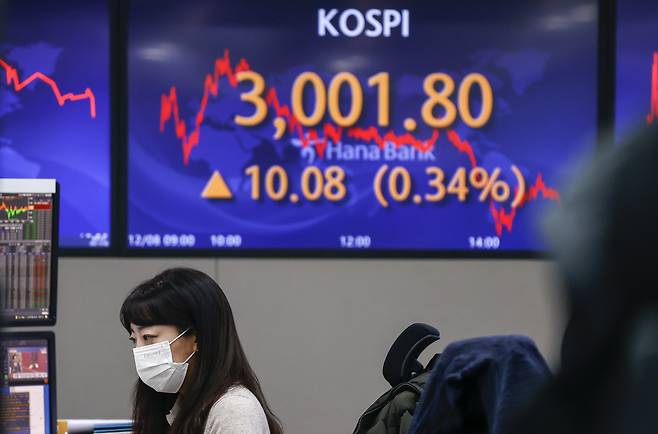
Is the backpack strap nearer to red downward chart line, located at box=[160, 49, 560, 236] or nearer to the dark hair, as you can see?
the dark hair

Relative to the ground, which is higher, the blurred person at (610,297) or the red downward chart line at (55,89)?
the red downward chart line at (55,89)

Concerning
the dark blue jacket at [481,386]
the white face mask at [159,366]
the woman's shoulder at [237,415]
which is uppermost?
the dark blue jacket at [481,386]

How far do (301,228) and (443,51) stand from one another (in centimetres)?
86

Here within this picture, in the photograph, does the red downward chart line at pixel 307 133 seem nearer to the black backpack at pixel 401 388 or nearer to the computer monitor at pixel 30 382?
the black backpack at pixel 401 388

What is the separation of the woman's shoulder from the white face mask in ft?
0.57

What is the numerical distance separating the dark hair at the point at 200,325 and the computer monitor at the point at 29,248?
0.22 metres

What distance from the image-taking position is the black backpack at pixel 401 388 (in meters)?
2.00

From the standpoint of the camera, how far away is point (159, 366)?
2.20m

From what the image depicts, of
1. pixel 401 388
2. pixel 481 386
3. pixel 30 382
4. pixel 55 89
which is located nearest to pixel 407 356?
pixel 401 388

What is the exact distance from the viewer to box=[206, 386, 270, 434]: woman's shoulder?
2021mm

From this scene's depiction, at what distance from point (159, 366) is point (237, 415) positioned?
0.88 ft
